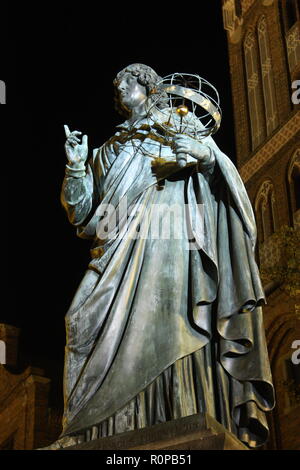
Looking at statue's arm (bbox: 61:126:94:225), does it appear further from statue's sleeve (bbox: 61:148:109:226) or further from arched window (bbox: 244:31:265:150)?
arched window (bbox: 244:31:265:150)

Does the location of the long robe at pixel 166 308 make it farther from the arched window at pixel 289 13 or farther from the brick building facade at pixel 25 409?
the arched window at pixel 289 13

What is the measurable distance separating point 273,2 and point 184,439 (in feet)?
89.7

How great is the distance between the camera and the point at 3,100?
14695mm

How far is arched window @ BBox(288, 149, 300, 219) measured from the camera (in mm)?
24953

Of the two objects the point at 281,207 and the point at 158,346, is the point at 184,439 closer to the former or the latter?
the point at 158,346

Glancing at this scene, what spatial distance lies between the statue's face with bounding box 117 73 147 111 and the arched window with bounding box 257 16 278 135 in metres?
21.7

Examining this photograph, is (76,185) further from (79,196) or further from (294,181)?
(294,181)

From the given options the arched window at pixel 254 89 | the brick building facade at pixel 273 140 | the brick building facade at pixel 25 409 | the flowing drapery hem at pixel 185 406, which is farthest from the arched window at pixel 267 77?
the flowing drapery hem at pixel 185 406

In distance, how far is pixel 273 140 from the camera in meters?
26.7

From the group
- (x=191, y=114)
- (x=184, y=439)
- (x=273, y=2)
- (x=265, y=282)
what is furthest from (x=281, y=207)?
(x=184, y=439)

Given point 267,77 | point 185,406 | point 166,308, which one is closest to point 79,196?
point 166,308

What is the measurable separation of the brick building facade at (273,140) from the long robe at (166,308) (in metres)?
15.9

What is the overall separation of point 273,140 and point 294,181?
6.38ft

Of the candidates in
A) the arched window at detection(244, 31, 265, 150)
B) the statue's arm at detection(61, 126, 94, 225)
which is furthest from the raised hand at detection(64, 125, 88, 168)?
the arched window at detection(244, 31, 265, 150)
